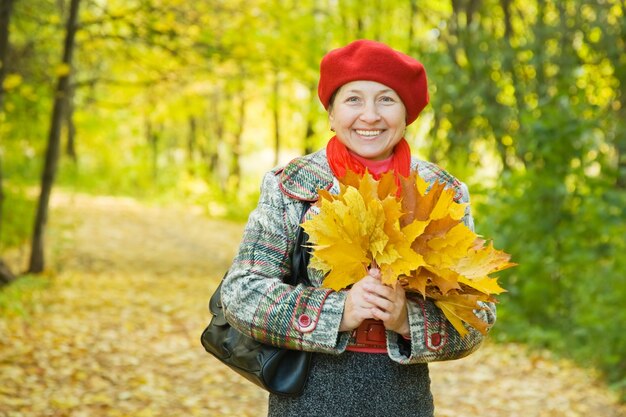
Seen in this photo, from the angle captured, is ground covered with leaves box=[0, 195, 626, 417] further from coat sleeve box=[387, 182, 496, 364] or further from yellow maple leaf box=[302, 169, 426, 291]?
yellow maple leaf box=[302, 169, 426, 291]

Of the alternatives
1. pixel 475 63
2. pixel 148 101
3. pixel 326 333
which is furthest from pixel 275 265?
pixel 148 101

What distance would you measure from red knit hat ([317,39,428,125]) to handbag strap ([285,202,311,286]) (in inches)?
13.4

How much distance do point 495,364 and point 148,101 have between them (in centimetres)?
832

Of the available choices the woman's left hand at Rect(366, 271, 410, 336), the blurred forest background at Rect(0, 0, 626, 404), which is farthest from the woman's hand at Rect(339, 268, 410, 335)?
the blurred forest background at Rect(0, 0, 626, 404)

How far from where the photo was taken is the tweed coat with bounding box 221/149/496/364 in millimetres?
1896

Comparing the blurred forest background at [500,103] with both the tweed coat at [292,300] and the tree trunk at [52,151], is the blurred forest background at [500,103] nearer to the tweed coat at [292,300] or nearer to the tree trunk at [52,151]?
the tree trunk at [52,151]

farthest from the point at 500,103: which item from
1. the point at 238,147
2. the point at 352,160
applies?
the point at 238,147

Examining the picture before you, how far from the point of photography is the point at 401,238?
5.77 feet

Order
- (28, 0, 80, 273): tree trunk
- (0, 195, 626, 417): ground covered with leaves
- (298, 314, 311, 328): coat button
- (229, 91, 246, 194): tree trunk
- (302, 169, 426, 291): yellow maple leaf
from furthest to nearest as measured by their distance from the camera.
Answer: (229, 91, 246, 194): tree trunk < (28, 0, 80, 273): tree trunk < (0, 195, 626, 417): ground covered with leaves < (298, 314, 311, 328): coat button < (302, 169, 426, 291): yellow maple leaf

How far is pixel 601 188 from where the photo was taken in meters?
6.48

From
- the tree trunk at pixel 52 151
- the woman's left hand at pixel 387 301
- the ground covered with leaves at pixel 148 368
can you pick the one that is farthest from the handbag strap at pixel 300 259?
the tree trunk at pixel 52 151

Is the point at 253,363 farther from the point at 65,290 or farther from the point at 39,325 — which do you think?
the point at 65,290

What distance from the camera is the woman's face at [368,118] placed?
6.67ft

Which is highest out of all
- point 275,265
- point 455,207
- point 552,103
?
point 552,103
